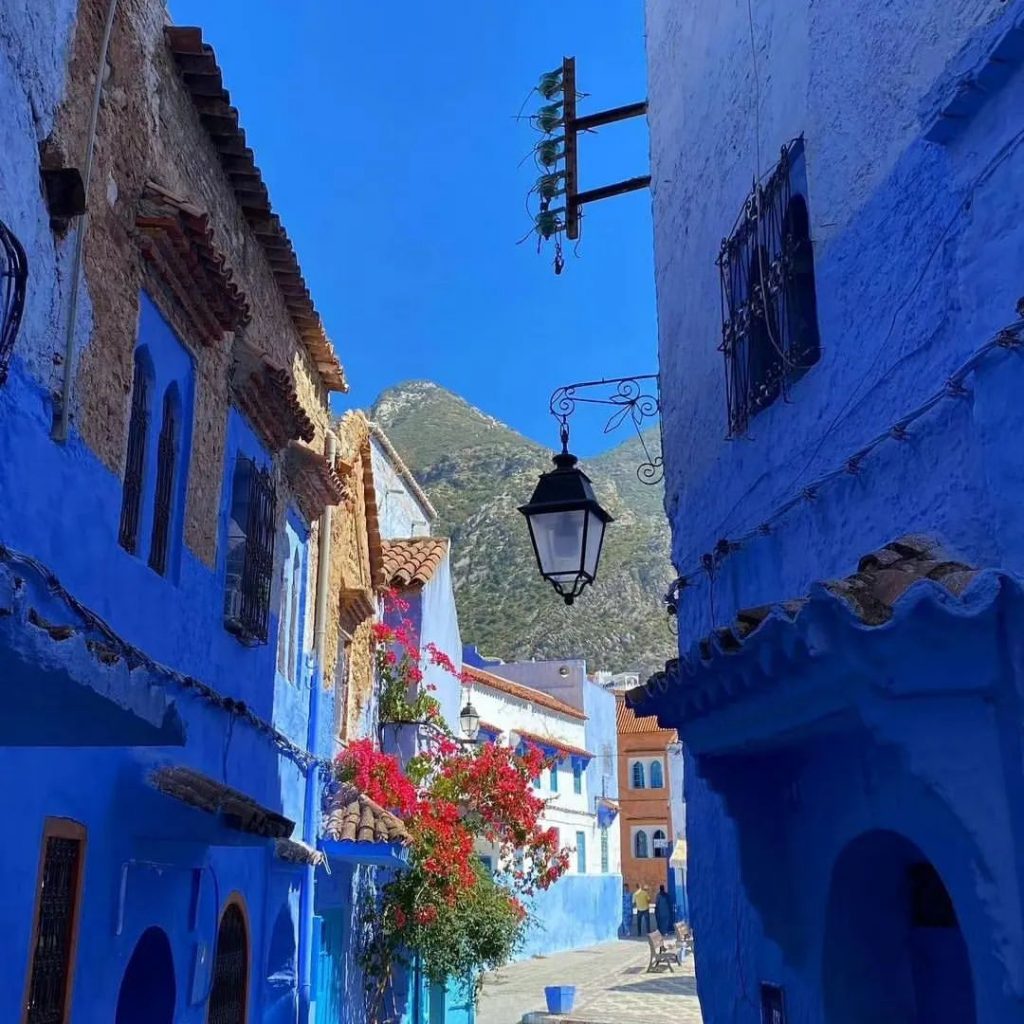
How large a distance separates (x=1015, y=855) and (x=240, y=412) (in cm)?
717

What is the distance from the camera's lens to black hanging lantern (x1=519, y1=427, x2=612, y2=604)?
6.85 m

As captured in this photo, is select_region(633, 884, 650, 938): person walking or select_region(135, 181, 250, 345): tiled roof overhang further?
select_region(633, 884, 650, 938): person walking

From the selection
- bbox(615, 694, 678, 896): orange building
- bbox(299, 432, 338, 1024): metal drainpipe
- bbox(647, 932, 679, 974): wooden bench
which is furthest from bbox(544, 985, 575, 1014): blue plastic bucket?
bbox(615, 694, 678, 896): orange building

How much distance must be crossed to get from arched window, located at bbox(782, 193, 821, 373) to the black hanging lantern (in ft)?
5.46

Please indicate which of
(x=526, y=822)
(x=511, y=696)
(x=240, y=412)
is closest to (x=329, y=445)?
(x=240, y=412)

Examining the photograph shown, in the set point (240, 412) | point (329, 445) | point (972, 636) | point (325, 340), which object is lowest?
point (972, 636)

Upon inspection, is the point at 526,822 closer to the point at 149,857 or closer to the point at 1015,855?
the point at 149,857

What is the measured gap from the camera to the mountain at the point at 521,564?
2790 inches

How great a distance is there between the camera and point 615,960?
34406 millimetres

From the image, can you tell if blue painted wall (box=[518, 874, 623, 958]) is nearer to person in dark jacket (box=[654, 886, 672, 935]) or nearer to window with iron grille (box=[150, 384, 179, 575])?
person in dark jacket (box=[654, 886, 672, 935])

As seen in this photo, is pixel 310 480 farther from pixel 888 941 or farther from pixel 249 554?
pixel 888 941

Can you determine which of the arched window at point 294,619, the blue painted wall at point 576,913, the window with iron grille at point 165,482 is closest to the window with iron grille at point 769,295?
the window with iron grille at point 165,482

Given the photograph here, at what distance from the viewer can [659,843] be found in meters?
52.7

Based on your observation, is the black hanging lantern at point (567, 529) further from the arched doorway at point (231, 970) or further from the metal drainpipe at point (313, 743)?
the metal drainpipe at point (313, 743)
